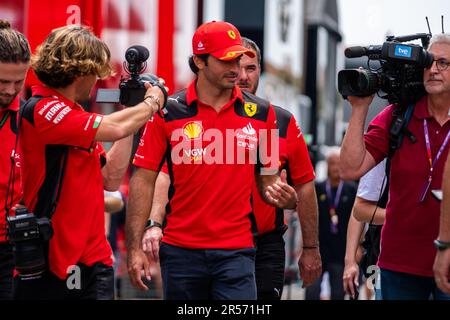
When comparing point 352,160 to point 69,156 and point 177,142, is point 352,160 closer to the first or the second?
point 177,142

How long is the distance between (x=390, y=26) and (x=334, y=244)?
2781 mm

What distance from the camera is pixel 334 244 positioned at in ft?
39.5

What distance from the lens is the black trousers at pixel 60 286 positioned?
593 centimetres

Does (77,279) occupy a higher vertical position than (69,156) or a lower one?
lower

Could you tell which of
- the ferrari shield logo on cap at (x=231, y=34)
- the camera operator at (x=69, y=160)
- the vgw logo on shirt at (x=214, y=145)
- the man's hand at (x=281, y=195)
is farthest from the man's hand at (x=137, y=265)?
the ferrari shield logo on cap at (x=231, y=34)

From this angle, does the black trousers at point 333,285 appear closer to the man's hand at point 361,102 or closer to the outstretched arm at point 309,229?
the outstretched arm at point 309,229

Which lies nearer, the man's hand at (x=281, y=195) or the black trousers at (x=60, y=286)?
the black trousers at (x=60, y=286)

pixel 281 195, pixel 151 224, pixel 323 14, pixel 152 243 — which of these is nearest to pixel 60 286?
pixel 152 243

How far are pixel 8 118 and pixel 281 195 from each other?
157 centimetres

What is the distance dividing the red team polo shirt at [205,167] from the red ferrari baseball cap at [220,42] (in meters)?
0.23

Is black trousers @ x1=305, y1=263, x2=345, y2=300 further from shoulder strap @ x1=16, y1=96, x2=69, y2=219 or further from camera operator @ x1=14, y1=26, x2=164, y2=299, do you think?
shoulder strap @ x1=16, y1=96, x2=69, y2=219

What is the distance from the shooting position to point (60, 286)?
5934 millimetres

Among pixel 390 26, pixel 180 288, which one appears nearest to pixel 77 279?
pixel 180 288

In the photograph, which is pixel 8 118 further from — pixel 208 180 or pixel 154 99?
pixel 208 180
